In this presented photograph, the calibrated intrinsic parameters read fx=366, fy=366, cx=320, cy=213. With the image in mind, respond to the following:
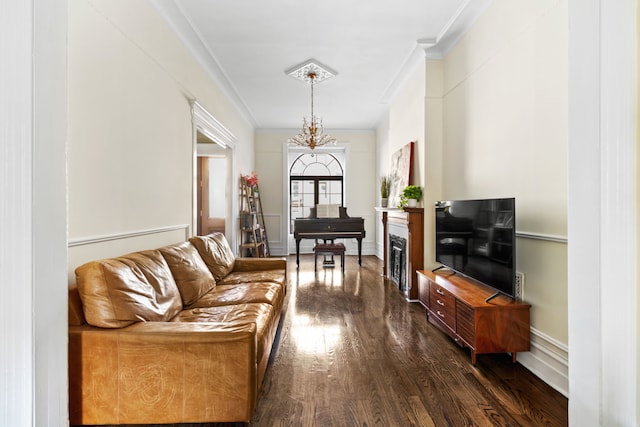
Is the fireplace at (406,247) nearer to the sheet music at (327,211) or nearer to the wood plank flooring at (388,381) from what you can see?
the wood plank flooring at (388,381)

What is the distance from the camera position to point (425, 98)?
4.29 m

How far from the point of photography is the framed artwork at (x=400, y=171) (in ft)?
15.9

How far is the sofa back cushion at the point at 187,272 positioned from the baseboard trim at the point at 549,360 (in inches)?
99.9

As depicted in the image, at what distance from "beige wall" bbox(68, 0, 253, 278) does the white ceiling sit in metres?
0.39

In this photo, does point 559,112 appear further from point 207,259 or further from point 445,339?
point 207,259

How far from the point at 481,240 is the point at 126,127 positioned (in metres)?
2.80

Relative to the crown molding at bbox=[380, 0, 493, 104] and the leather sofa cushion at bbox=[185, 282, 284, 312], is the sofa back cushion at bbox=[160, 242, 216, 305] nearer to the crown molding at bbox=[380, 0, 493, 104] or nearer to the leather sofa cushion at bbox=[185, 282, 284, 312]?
the leather sofa cushion at bbox=[185, 282, 284, 312]

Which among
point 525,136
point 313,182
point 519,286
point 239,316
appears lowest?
point 239,316

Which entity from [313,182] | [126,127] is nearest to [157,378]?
[126,127]

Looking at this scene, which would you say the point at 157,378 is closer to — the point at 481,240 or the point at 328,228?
the point at 481,240

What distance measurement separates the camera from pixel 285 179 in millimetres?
8609

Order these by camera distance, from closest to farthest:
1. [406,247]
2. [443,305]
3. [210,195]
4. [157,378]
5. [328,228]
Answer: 1. [157,378]
2. [443,305]
3. [406,247]
4. [328,228]
5. [210,195]

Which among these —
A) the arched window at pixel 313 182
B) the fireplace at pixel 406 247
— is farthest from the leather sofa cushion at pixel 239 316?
the arched window at pixel 313 182
